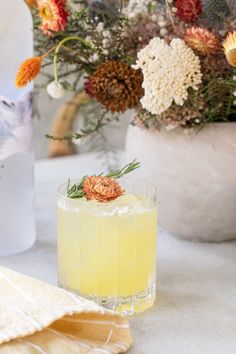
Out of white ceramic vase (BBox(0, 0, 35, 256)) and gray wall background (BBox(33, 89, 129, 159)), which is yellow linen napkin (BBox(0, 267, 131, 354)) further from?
gray wall background (BBox(33, 89, 129, 159))

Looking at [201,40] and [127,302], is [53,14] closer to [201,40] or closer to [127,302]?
[201,40]

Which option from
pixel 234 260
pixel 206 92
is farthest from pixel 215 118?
pixel 234 260

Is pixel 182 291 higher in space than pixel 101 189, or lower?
lower

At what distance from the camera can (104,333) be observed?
0.59m

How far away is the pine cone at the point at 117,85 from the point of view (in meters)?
0.74

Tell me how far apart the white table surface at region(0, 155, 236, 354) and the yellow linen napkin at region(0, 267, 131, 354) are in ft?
0.09

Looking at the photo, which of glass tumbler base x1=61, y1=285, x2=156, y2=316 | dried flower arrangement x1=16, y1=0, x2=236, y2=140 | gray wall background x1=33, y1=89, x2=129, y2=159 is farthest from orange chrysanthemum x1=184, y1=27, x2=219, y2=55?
gray wall background x1=33, y1=89, x2=129, y2=159

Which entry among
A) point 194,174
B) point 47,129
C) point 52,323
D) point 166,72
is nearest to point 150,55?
point 166,72

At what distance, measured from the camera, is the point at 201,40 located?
0.72 meters

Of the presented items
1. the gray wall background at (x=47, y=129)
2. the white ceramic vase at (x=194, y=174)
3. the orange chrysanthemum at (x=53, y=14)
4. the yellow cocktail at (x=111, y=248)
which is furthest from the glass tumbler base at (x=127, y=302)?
the gray wall background at (x=47, y=129)

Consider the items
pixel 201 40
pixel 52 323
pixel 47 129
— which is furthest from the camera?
pixel 47 129

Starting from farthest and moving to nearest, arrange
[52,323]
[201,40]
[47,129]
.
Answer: [47,129], [201,40], [52,323]

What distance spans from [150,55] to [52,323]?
0.28m

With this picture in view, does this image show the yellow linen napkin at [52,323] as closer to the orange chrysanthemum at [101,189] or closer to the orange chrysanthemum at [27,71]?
the orange chrysanthemum at [101,189]
